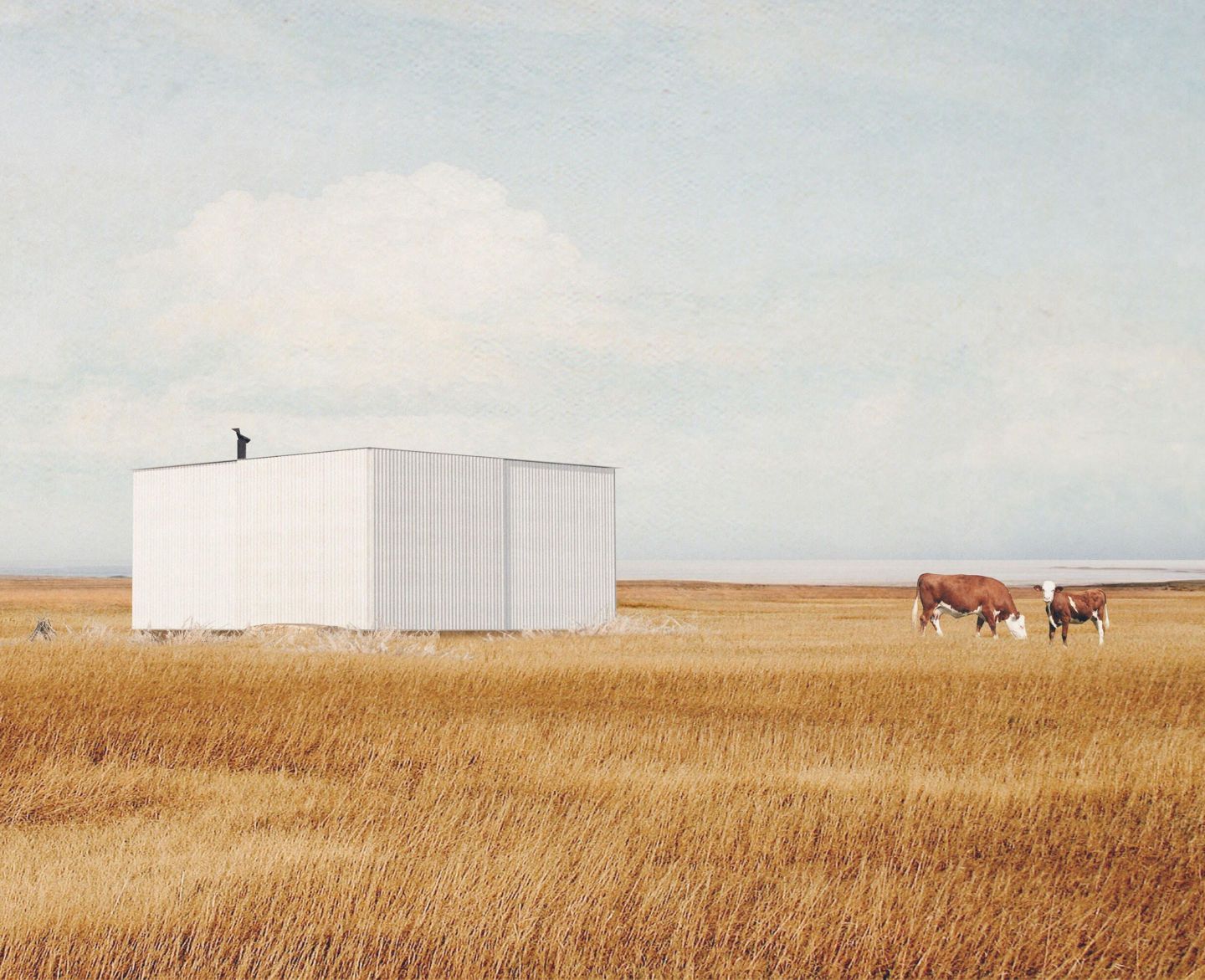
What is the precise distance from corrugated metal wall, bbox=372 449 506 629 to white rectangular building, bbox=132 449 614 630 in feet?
0.15

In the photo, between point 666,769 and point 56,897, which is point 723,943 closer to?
point 56,897

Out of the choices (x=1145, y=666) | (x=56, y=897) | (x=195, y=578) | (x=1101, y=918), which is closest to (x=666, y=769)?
(x=1101, y=918)

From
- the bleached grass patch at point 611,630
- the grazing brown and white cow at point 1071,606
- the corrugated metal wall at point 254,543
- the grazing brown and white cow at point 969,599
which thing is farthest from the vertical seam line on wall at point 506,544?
the grazing brown and white cow at point 1071,606

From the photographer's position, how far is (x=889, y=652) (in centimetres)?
2891

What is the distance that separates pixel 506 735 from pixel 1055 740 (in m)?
7.57

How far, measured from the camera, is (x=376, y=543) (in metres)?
37.8

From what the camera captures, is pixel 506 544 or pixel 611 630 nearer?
pixel 506 544

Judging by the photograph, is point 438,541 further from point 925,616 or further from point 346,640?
point 925,616

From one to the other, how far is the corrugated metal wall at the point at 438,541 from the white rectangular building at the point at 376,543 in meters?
0.05

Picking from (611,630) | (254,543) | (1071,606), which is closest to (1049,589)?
(1071,606)

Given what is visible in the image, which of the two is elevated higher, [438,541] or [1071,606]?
[438,541]

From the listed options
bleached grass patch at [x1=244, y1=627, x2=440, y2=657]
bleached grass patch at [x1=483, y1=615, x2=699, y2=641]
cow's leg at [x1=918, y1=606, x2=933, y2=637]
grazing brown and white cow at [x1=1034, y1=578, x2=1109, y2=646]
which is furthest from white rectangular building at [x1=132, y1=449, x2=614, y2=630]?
grazing brown and white cow at [x1=1034, y1=578, x2=1109, y2=646]

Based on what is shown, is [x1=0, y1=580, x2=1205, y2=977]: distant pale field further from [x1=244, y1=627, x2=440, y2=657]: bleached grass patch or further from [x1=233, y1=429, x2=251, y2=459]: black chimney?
[x1=233, y1=429, x2=251, y2=459]: black chimney

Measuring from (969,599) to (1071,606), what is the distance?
3027 millimetres
